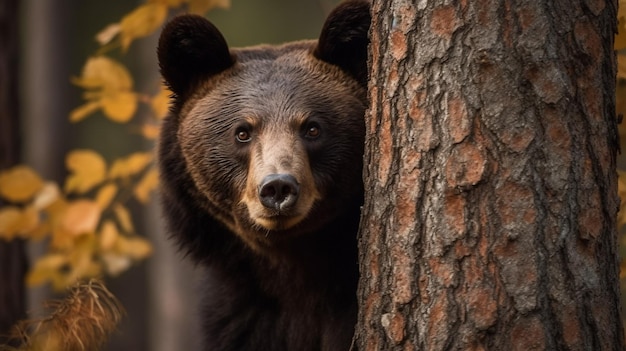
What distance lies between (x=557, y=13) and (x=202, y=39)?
76.7 inches

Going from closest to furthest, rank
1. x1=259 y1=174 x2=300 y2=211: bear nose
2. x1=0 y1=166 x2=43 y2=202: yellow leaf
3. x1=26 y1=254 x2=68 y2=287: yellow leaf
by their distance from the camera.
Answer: x1=259 y1=174 x2=300 y2=211: bear nose
x1=0 y1=166 x2=43 y2=202: yellow leaf
x1=26 y1=254 x2=68 y2=287: yellow leaf

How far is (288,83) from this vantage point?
4.61 m

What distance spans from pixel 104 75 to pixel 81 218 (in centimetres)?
112

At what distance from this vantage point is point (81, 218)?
6.47 m

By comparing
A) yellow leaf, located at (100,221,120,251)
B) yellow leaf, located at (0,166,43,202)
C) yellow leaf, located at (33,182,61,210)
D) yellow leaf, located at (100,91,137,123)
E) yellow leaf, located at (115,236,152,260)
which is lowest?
yellow leaf, located at (115,236,152,260)

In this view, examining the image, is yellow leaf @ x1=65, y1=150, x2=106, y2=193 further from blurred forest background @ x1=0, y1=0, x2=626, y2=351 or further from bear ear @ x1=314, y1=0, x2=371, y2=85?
bear ear @ x1=314, y1=0, x2=371, y2=85

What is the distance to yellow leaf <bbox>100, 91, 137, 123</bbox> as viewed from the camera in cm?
602

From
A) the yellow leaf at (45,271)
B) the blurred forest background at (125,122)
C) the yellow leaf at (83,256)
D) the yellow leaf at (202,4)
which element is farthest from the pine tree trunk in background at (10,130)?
the yellow leaf at (202,4)

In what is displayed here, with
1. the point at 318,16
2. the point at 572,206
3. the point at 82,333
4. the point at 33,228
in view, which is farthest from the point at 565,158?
the point at 318,16

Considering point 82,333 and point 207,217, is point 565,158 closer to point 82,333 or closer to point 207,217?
point 207,217

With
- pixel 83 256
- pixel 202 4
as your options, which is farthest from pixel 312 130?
pixel 83 256

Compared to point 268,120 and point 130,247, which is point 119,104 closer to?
point 130,247

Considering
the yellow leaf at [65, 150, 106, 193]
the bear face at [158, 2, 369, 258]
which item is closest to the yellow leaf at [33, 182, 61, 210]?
the yellow leaf at [65, 150, 106, 193]

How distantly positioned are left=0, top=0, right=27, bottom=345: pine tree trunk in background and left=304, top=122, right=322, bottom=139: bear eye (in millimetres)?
3533
